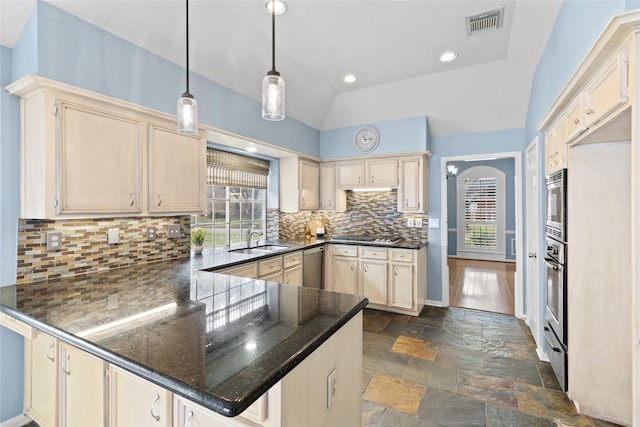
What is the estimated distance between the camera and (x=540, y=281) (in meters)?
2.85

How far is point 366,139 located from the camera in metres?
4.54

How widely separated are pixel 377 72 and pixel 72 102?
2.97 metres

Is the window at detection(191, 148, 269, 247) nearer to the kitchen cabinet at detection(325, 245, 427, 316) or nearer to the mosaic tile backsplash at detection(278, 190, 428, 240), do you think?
the mosaic tile backsplash at detection(278, 190, 428, 240)

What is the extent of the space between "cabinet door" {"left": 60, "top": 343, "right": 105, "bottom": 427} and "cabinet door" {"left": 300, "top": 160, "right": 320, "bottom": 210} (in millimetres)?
3179

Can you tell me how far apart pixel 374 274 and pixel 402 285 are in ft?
1.28

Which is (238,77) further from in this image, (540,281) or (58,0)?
(540,281)

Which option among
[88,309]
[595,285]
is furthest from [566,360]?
[88,309]

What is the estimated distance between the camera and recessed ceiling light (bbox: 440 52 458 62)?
320 cm

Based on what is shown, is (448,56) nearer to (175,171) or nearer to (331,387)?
(175,171)

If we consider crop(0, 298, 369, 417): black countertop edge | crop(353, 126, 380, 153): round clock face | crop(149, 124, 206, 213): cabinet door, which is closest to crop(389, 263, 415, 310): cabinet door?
crop(353, 126, 380, 153): round clock face

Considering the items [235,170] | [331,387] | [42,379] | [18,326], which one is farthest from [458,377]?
[235,170]

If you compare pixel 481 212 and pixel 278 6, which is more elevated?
pixel 278 6

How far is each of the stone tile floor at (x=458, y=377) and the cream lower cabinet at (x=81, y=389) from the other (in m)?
1.54

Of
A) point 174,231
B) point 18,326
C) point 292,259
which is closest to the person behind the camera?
point 18,326
